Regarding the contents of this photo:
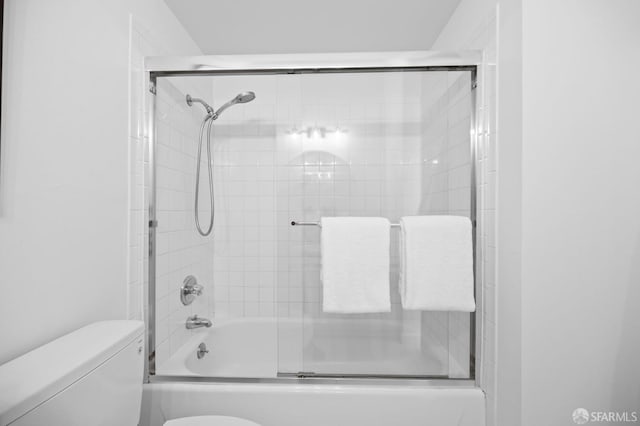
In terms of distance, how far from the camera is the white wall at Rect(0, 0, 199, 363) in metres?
0.89

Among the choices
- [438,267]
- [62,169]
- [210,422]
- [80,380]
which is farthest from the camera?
[438,267]

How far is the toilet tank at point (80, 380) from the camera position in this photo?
756 mm

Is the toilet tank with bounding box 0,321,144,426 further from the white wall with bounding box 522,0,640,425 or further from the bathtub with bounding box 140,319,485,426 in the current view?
the white wall with bounding box 522,0,640,425

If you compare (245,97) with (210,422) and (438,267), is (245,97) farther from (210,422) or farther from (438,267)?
(210,422)

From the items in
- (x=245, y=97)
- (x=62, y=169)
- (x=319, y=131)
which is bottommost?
(x=62, y=169)

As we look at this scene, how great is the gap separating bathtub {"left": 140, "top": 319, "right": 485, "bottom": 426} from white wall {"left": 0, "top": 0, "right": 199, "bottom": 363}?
1.53ft

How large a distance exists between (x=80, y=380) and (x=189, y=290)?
96 cm

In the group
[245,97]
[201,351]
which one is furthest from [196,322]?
[245,97]

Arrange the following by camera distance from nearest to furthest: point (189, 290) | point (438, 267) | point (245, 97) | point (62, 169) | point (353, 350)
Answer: point (62, 169) < point (438, 267) < point (353, 350) < point (245, 97) < point (189, 290)

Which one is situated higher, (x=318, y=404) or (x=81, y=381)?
(x=81, y=381)

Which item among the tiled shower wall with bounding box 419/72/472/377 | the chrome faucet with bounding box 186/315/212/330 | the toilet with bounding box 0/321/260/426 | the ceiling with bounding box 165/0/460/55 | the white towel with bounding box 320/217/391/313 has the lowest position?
the chrome faucet with bounding box 186/315/212/330

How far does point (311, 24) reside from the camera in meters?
1.85

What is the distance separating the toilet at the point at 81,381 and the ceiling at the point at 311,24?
158 cm

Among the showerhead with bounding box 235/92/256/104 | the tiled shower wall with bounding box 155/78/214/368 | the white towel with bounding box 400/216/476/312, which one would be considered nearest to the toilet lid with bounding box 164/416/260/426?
the tiled shower wall with bounding box 155/78/214/368
